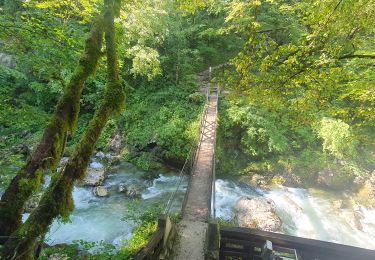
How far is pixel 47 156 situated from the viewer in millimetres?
3150

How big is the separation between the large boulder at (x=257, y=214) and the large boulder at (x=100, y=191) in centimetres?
473

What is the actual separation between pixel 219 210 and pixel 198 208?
9.12 feet

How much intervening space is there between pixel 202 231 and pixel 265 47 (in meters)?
3.98

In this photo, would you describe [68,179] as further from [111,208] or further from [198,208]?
[111,208]

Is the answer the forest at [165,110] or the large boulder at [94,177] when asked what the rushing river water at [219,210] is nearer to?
the forest at [165,110]

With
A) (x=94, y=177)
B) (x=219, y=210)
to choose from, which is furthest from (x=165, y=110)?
(x=219, y=210)

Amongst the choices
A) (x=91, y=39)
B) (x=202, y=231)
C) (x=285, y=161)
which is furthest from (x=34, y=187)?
(x=285, y=161)

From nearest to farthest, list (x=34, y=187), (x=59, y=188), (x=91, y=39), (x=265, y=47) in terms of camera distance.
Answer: (x=59, y=188) < (x=34, y=187) < (x=91, y=39) < (x=265, y=47)

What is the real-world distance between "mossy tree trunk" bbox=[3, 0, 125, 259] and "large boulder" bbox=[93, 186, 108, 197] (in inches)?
276

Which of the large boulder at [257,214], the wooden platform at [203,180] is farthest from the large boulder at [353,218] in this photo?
the wooden platform at [203,180]

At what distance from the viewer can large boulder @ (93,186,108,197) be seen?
966 cm

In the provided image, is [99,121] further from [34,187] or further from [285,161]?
[285,161]

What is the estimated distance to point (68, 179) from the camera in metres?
2.93

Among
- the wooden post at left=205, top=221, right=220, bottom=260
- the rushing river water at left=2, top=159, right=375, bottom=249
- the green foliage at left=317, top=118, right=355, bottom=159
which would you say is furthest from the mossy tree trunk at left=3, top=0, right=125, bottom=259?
the green foliage at left=317, top=118, right=355, bottom=159
